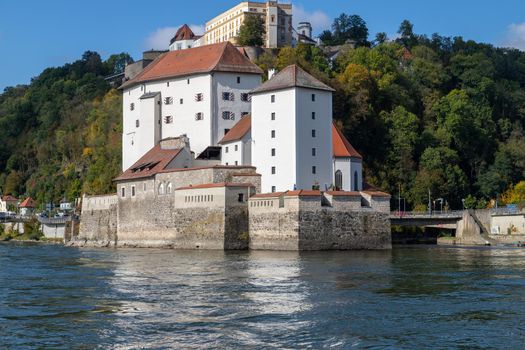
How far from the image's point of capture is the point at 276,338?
72.4 feet

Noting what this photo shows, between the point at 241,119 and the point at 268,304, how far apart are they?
122 ft

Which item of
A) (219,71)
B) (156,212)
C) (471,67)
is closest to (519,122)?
(471,67)

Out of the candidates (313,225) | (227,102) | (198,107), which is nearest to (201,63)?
(198,107)

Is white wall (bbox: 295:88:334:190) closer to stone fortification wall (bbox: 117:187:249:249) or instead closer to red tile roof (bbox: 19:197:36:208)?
stone fortification wall (bbox: 117:187:249:249)

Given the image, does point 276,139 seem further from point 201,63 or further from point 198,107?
point 201,63

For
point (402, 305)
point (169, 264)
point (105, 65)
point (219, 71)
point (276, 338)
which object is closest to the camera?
point (276, 338)

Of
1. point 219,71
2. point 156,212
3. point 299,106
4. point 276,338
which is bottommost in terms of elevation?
point 276,338

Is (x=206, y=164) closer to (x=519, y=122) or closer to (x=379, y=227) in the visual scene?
(x=379, y=227)

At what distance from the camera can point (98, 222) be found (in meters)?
68.9

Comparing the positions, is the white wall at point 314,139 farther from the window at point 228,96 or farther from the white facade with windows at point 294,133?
the window at point 228,96

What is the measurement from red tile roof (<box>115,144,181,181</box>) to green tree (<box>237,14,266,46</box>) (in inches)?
1069

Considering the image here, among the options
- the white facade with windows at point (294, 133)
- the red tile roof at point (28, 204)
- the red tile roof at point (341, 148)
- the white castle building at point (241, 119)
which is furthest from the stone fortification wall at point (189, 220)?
the red tile roof at point (28, 204)

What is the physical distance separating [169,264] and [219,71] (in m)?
24.5

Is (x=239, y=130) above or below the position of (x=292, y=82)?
below
